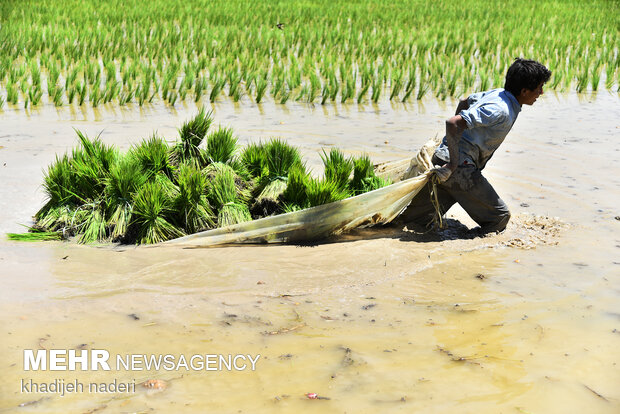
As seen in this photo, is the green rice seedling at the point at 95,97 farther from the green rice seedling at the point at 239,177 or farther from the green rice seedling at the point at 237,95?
the green rice seedling at the point at 239,177

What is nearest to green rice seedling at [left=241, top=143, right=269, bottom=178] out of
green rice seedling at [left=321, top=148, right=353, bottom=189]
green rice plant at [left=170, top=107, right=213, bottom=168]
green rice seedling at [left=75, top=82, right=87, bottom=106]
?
green rice plant at [left=170, top=107, right=213, bottom=168]

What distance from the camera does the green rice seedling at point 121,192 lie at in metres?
3.38

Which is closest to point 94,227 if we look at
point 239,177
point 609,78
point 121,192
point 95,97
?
point 121,192

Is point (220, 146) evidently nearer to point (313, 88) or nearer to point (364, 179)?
point (364, 179)

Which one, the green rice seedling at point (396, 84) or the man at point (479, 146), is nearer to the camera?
the man at point (479, 146)

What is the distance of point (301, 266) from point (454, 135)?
2.95 ft

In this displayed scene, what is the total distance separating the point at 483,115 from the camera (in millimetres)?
3199

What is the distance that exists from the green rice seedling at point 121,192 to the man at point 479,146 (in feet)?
4.45

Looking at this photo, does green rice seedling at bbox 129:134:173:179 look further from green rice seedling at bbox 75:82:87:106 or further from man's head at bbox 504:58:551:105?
green rice seedling at bbox 75:82:87:106

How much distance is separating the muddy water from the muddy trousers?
0.10 metres

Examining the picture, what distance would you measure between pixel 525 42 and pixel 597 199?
525 cm

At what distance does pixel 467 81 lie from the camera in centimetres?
691

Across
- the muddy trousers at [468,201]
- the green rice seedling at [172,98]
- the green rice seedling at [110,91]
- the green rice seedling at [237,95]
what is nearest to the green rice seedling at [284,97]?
the green rice seedling at [237,95]

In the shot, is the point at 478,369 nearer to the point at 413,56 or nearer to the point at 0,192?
the point at 0,192
